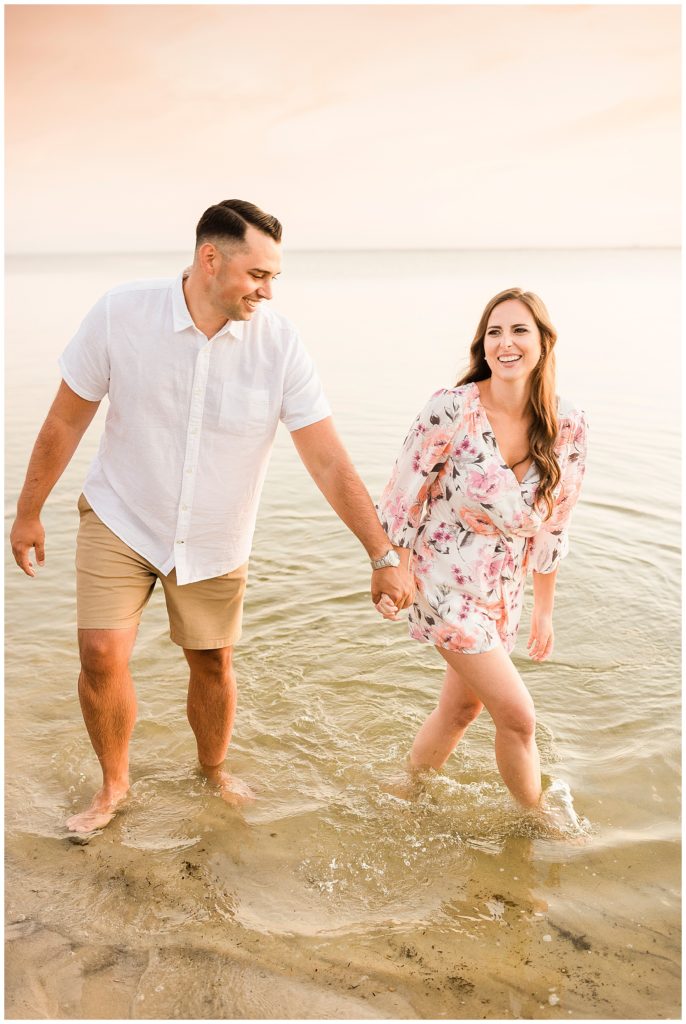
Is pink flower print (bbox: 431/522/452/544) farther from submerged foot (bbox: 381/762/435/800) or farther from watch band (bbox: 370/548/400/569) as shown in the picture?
submerged foot (bbox: 381/762/435/800)

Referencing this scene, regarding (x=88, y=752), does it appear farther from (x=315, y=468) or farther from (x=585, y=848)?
(x=585, y=848)

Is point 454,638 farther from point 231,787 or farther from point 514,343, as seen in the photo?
point 231,787

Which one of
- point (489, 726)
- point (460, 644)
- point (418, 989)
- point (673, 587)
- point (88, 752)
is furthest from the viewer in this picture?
point (673, 587)

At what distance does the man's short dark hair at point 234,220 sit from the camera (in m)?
3.37

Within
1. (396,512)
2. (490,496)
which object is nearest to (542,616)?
(490,496)

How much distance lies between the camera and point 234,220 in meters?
3.37

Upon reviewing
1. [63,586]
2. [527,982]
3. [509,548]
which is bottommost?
[527,982]

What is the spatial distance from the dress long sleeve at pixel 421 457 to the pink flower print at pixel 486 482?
0.46 ft

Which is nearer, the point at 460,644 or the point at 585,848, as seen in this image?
the point at 460,644

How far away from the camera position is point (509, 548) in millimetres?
3672

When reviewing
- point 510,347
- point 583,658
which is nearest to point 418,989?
point 510,347

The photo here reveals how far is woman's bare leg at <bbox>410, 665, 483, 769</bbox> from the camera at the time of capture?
3877mm

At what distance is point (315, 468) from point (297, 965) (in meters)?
1.81

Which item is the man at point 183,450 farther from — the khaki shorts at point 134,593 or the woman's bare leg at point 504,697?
the woman's bare leg at point 504,697
